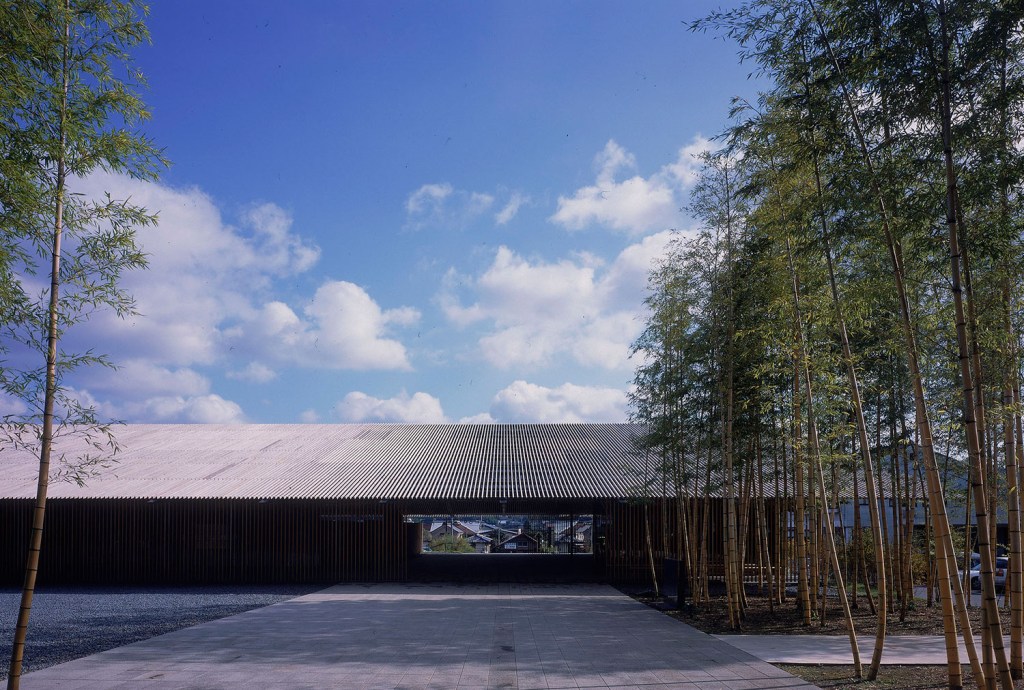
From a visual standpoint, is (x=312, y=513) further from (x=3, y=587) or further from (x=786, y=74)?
(x=786, y=74)

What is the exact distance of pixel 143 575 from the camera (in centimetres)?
1642

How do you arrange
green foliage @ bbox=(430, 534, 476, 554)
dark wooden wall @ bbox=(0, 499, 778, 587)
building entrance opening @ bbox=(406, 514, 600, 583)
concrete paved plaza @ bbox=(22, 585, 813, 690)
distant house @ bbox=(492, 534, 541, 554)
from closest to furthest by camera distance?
1. concrete paved plaza @ bbox=(22, 585, 813, 690)
2. dark wooden wall @ bbox=(0, 499, 778, 587)
3. building entrance opening @ bbox=(406, 514, 600, 583)
4. distant house @ bbox=(492, 534, 541, 554)
5. green foliage @ bbox=(430, 534, 476, 554)

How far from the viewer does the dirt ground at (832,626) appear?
22.4 ft

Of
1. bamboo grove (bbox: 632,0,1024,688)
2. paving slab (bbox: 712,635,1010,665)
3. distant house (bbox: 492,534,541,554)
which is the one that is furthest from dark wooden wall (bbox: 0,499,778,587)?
distant house (bbox: 492,534,541,554)

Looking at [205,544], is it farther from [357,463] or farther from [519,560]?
[519,560]

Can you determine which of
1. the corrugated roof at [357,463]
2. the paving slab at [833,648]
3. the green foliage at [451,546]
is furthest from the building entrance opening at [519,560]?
the paving slab at [833,648]

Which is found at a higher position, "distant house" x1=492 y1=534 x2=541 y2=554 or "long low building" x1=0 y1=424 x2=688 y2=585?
"long low building" x1=0 y1=424 x2=688 y2=585

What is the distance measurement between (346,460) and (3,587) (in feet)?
24.1

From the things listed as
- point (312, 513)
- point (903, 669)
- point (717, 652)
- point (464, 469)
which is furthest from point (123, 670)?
point (464, 469)

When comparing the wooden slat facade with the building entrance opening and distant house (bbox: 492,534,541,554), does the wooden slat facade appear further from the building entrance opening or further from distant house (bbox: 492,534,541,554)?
distant house (bbox: 492,534,541,554)

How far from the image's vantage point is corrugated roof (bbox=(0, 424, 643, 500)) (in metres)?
16.1

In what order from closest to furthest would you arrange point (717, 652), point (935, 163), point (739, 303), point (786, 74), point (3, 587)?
point (935, 163) < point (786, 74) < point (717, 652) < point (739, 303) < point (3, 587)

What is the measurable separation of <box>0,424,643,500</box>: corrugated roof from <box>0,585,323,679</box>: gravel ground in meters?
1.96

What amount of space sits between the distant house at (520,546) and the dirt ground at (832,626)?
1604cm
